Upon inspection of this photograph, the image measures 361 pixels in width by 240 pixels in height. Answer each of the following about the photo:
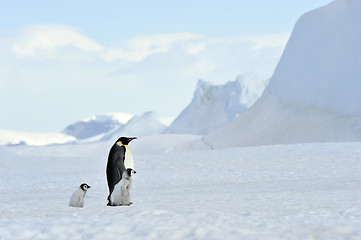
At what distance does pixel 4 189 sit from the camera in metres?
9.50

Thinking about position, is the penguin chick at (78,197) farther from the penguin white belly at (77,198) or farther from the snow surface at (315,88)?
the snow surface at (315,88)

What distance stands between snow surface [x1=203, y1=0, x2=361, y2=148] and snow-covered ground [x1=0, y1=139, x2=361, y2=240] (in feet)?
25.8

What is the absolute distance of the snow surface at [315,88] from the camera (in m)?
21.3

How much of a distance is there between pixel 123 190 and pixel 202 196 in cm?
157

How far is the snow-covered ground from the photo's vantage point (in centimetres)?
435

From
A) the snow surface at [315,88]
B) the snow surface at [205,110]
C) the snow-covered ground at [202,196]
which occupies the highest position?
the snow surface at [205,110]

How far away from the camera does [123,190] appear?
596cm

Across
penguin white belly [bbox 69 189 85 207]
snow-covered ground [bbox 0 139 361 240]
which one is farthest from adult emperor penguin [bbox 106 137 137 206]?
penguin white belly [bbox 69 189 85 207]

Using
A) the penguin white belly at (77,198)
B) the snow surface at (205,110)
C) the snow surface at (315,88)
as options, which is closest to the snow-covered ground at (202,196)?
the penguin white belly at (77,198)

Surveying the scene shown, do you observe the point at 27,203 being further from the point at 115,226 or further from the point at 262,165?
the point at 262,165

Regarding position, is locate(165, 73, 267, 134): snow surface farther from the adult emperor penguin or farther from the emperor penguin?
the emperor penguin

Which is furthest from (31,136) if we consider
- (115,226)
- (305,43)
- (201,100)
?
(115,226)

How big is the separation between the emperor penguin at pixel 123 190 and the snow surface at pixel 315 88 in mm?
15493

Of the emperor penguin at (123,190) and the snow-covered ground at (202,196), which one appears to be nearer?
the snow-covered ground at (202,196)
